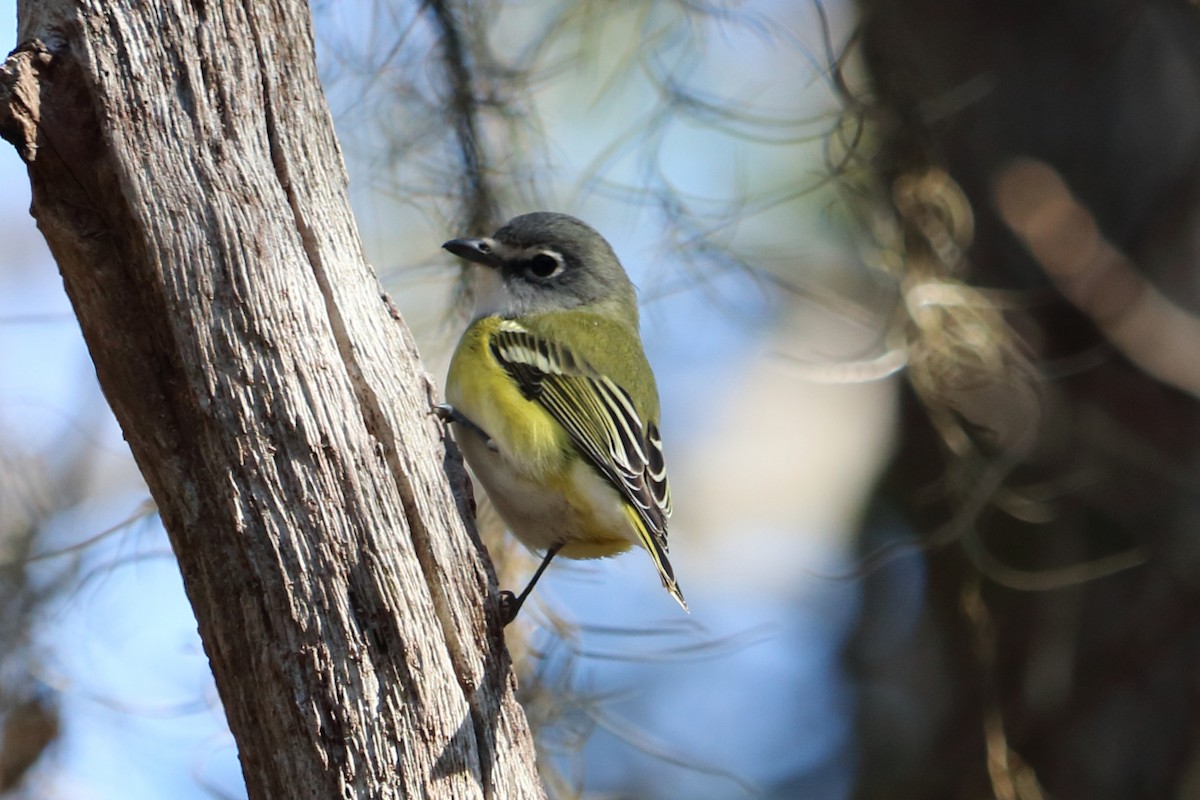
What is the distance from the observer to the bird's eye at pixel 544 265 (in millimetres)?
4137

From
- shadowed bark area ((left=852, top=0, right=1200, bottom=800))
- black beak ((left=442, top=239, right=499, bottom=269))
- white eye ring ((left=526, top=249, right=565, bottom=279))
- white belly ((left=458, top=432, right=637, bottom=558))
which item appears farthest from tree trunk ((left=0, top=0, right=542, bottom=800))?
shadowed bark area ((left=852, top=0, right=1200, bottom=800))

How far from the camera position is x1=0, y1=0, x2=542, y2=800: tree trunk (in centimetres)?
231

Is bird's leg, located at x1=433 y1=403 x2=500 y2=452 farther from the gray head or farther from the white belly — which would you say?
the gray head

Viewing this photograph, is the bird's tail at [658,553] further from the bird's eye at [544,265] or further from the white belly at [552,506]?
the bird's eye at [544,265]

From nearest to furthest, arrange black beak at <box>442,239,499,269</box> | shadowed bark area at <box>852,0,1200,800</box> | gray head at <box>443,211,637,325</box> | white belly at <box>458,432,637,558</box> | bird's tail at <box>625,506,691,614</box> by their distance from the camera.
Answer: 1. bird's tail at <box>625,506,691,614</box>
2. white belly at <box>458,432,637,558</box>
3. black beak at <box>442,239,499,269</box>
4. gray head at <box>443,211,637,325</box>
5. shadowed bark area at <box>852,0,1200,800</box>

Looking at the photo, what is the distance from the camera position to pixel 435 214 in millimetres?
4633

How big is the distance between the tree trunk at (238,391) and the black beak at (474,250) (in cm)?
147

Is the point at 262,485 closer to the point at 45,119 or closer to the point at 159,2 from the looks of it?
the point at 45,119

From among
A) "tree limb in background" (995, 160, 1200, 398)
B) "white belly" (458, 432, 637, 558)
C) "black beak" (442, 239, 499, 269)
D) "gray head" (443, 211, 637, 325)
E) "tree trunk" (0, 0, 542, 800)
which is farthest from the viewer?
"tree limb in background" (995, 160, 1200, 398)

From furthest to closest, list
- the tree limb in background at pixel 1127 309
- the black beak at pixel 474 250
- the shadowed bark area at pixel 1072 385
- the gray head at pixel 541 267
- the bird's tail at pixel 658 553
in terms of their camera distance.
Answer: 1. the shadowed bark area at pixel 1072 385
2. the tree limb in background at pixel 1127 309
3. the gray head at pixel 541 267
4. the black beak at pixel 474 250
5. the bird's tail at pixel 658 553

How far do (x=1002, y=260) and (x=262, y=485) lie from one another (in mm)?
4207

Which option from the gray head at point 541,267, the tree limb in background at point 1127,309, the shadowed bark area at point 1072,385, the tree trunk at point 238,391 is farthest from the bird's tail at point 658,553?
the tree limb in background at point 1127,309

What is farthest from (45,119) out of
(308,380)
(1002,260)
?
(1002,260)

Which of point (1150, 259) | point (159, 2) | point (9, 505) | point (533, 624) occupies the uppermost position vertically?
point (159, 2)
